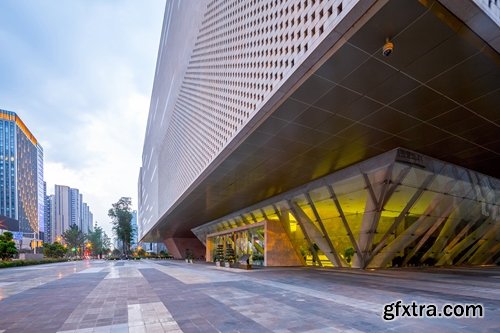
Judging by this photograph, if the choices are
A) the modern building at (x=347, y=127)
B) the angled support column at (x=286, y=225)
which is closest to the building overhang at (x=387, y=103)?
the modern building at (x=347, y=127)

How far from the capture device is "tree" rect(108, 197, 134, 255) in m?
91.9

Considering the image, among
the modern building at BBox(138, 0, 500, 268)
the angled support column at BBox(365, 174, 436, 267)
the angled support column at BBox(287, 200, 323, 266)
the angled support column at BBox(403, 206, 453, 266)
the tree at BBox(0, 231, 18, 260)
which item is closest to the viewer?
the modern building at BBox(138, 0, 500, 268)

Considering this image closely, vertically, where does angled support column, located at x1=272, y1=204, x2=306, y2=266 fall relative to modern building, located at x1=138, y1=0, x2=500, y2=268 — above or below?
below

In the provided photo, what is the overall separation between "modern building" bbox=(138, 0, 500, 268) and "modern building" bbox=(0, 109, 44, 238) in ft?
407

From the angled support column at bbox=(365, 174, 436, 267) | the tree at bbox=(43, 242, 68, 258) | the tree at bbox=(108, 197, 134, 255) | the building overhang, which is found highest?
the building overhang

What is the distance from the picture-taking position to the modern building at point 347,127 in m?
8.54

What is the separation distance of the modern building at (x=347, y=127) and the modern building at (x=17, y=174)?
12418 cm

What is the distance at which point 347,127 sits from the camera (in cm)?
1343

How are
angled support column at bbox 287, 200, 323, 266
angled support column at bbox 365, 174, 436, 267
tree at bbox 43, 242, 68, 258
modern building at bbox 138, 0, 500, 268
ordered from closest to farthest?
modern building at bbox 138, 0, 500, 268
angled support column at bbox 365, 174, 436, 267
angled support column at bbox 287, 200, 323, 266
tree at bbox 43, 242, 68, 258

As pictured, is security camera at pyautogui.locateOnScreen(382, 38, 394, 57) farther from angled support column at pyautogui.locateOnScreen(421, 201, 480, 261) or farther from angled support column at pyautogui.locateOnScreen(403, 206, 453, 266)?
angled support column at pyautogui.locateOnScreen(421, 201, 480, 261)

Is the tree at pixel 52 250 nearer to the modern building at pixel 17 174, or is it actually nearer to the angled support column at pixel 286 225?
the modern building at pixel 17 174

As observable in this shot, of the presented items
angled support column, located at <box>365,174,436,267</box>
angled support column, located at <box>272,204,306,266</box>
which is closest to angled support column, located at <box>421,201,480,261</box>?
angled support column, located at <box>365,174,436,267</box>

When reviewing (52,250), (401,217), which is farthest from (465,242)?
(52,250)

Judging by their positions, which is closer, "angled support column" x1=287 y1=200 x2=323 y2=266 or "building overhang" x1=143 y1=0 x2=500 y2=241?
"building overhang" x1=143 y1=0 x2=500 y2=241
